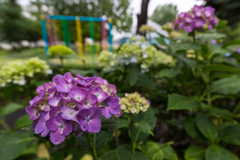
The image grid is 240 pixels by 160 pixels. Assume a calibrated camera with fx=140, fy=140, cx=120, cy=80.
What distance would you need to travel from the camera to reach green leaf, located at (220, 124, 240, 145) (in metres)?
0.78

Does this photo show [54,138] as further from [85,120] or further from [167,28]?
[167,28]

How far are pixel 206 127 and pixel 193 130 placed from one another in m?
0.08

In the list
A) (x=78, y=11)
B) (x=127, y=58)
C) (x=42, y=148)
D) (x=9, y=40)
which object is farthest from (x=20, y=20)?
(x=127, y=58)

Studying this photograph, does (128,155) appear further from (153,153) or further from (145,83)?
(145,83)

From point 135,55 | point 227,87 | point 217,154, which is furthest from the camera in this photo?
point 135,55

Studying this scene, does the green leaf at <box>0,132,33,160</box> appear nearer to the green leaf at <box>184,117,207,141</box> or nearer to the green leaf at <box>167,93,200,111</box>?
the green leaf at <box>167,93,200,111</box>

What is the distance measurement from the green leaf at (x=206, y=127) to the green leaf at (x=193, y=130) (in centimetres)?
5

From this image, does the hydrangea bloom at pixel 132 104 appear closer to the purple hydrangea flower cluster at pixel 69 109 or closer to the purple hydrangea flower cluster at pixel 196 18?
→ the purple hydrangea flower cluster at pixel 69 109

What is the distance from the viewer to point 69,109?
40 cm

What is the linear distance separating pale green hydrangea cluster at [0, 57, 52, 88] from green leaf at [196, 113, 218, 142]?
1.16 metres

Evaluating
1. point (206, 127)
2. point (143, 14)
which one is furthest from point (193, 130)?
point (143, 14)

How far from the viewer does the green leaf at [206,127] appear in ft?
2.69

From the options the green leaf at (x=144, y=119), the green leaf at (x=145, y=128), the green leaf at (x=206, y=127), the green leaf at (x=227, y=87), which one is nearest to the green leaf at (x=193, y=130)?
the green leaf at (x=206, y=127)

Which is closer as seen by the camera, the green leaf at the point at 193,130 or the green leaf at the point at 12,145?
the green leaf at the point at 12,145
